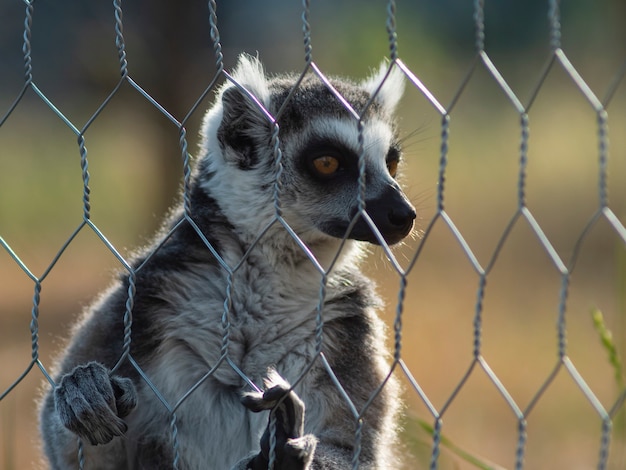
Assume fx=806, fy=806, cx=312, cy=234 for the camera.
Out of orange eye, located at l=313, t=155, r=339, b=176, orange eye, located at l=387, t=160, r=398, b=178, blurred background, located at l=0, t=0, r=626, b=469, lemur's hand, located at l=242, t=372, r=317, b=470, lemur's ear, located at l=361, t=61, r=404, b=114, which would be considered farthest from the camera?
blurred background, located at l=0, t=0, r=626, b=469

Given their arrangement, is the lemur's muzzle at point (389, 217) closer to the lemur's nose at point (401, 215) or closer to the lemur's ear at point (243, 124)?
the lemur's nose at point (401, 215)

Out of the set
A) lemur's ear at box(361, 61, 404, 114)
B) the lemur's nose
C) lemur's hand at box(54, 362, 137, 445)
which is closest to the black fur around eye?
the lemur's nose

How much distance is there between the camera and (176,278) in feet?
7.30

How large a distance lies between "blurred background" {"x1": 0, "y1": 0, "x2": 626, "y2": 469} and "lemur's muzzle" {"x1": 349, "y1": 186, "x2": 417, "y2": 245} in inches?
15.7

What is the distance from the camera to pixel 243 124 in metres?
2.51

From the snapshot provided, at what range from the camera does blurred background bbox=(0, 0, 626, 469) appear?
5012 millimetres

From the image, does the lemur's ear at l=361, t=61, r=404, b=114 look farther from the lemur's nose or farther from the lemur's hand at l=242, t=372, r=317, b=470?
the lemur's hand at l=242, t=372, r=317, b=470

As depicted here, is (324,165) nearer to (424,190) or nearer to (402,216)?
(402,216)

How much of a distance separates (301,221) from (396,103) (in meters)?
0.77

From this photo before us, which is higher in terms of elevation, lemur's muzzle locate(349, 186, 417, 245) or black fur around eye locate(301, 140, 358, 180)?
black fur around eye locate(301, 140, 358, 180)

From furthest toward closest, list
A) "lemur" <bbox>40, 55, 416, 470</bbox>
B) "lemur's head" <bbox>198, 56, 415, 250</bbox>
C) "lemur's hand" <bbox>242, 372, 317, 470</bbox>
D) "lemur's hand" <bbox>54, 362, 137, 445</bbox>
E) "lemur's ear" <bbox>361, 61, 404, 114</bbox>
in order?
"lemur's ear" <bbox>361, 61, 404, 114</bbox>, "lemur's head" <bbox>198, 56, 415, 250</bbox>, "lemur" <bbox>40, 55, 416, 470</bbox>, "lemur's hand" <bbox>54, 362, 137, 445</bbox>, "lemur's hand" <bbox>242, 372, 317, 470</bbox>

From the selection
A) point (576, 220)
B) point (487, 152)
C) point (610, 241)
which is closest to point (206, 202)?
point (610, 241)

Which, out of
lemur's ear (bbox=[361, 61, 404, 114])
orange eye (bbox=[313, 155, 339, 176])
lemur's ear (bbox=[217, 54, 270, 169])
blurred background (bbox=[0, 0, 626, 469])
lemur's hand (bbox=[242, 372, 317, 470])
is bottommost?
lemur's hand (bbox=[242, 372, 317, 470])

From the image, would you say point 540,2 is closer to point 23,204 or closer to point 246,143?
point 23,204
